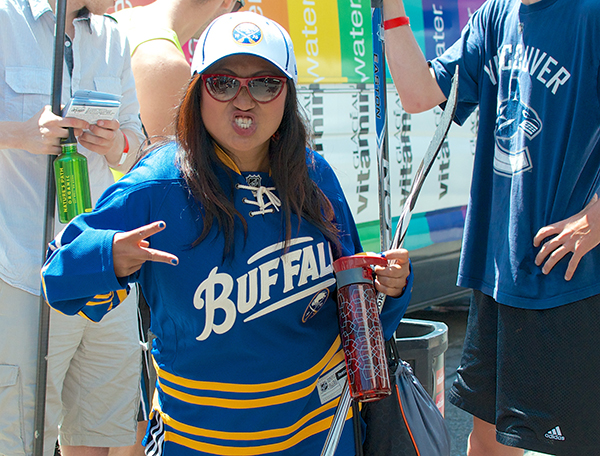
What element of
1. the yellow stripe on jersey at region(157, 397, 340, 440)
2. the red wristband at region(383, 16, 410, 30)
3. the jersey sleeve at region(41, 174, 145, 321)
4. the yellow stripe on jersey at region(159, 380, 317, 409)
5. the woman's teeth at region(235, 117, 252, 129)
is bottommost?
the yellow stripe on jersey at region(157, 397, 340, 440)

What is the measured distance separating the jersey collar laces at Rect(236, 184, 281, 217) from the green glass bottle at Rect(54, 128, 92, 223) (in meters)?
0.56

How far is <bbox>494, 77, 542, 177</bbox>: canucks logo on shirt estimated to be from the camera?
1899 mm

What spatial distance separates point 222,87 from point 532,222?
42.4 inches

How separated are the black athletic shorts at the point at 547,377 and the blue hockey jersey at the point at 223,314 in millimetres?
753

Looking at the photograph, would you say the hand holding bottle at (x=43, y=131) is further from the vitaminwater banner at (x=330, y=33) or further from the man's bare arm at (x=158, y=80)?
the vitaminwater banner at (x=330, y=33)

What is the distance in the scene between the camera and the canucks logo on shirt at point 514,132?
6.23ft

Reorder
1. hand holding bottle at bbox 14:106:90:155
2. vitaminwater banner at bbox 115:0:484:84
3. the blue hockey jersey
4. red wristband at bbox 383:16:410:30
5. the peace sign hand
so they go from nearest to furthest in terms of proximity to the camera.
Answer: the peace sign hand → the blue hockey jersey → hand holding bottle at bbox 14:106:90:155 → red wristband at bbox 383:16:410:30 → vitaminwater banner at bbox 115:0:484:84

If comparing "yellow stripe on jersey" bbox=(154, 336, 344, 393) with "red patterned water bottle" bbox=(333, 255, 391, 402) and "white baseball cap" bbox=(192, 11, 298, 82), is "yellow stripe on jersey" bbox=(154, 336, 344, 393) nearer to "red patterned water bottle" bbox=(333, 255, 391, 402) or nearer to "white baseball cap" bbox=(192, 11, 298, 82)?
"red patterned water bottle" bbox=(333, 255, 391, 402)

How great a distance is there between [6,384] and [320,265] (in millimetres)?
1109

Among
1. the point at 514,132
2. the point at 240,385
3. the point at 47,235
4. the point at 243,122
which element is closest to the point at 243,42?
the point at 243,122

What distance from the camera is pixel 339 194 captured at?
1616mm

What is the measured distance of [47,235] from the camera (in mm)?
1771

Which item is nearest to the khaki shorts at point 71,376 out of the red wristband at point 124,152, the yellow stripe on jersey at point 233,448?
the red wristband at point 124,152

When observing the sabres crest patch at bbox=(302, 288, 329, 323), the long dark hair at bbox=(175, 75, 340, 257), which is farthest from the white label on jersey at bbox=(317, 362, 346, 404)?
the long dark hair at bbox=(175, 75, 340, 257)
